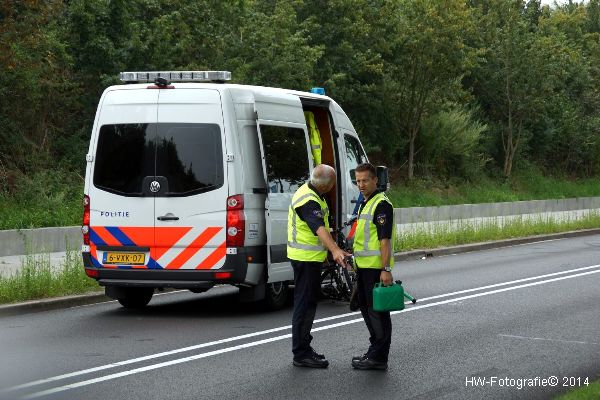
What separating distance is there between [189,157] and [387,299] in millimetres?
4418

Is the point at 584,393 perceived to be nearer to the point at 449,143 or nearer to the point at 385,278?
the point at 385,278

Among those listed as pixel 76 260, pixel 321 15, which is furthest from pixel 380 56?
pixel 76 260

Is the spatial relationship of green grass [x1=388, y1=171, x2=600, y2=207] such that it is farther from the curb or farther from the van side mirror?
the van side mirror

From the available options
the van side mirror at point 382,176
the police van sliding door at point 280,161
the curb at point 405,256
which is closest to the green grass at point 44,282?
the curb at point 405,256

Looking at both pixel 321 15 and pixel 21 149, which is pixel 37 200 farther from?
pixel 321 15

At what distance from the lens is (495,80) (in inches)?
1699

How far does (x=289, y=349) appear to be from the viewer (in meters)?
11.0

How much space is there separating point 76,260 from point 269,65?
1396 cm

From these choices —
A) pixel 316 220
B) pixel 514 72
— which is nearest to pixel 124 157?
pixel 316 220

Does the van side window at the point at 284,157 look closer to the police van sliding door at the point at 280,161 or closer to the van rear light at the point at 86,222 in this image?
the police van sliding door at the point at 280,161

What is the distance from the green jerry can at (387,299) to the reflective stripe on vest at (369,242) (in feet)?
0.84

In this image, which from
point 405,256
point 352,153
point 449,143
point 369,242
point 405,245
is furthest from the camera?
point 449,143

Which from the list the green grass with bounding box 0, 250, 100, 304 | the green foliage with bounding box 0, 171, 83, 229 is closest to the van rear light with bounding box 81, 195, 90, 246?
the green grass with bounding box 0, 250, 100, 304

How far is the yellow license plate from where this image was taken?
13.2 m
